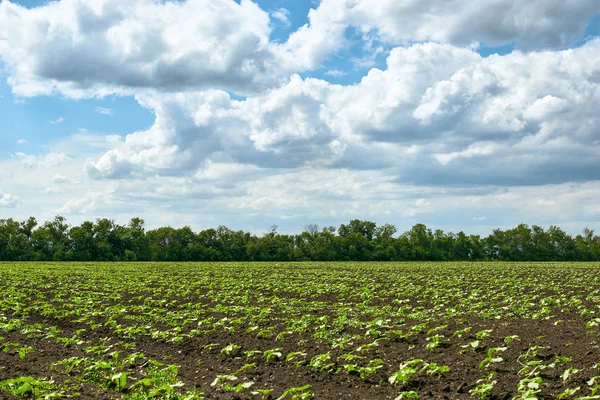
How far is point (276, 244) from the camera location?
362 feet

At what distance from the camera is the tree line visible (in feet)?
327

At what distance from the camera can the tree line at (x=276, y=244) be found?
99.6 meters

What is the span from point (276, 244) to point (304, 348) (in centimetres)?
9765

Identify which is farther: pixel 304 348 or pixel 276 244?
pixel 276 244

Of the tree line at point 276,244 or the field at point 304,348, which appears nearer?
the field at point 304,348

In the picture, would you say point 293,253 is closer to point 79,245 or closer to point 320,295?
point 79,245

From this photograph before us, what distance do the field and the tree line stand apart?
272 feet

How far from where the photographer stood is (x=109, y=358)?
1211 centimetres

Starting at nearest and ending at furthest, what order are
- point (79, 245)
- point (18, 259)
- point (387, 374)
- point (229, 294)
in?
point (387, 374), point (229, 294), point (18, 259), point (79, 245)

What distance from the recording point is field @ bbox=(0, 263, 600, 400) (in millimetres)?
9445

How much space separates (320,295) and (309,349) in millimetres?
11608

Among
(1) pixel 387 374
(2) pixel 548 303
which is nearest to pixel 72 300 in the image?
(1) pixel 387 374

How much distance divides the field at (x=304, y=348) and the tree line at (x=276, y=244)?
82.8 meters

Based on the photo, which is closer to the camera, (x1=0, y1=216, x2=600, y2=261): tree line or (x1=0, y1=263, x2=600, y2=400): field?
(x1=0, y1=263, x2=600, y2=400): field
